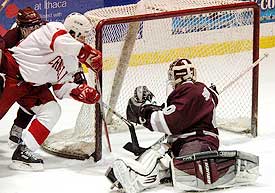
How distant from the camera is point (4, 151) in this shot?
4.64 meters

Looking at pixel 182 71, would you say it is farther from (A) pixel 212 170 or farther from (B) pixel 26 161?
(B) pixel 26 161

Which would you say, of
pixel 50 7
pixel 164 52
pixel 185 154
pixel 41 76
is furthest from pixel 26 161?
pixel 50 7

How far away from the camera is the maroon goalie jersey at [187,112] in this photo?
13.2 feet

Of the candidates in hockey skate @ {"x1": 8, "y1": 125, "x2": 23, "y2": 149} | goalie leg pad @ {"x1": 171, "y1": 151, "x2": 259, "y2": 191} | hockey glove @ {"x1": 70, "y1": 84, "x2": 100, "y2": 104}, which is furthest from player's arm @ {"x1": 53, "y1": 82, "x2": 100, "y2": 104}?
goalie leg pad @ {"x1": 171, "y1": 151, "x2": 259, "y2": 191}

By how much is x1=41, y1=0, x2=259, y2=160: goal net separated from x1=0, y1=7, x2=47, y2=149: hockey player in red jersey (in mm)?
174

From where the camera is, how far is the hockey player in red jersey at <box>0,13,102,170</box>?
426cm

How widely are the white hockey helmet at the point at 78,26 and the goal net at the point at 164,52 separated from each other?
62 mm

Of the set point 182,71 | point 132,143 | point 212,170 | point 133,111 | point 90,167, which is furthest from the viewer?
point 132,143

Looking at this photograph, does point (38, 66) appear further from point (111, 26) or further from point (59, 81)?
point (111, 26)

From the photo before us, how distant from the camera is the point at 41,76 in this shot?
434cm

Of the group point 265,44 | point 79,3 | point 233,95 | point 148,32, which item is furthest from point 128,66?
point 265,44

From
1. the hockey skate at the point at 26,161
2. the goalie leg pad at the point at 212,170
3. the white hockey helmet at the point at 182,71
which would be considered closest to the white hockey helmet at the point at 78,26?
the white hockey helmet at the point at 182,71

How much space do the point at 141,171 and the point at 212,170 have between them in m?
0.31

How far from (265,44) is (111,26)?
221 centimetres
